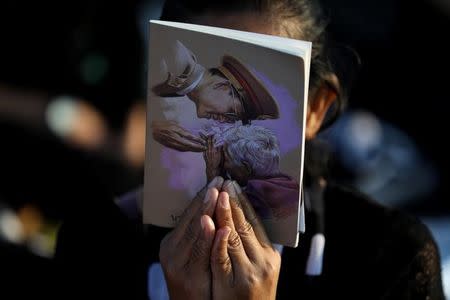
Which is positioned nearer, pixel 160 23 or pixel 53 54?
pixel 160 23

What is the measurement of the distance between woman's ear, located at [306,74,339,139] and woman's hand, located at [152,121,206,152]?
1.12 ft

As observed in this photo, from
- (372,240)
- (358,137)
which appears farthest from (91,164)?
(372,240)

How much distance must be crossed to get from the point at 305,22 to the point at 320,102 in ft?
0.54

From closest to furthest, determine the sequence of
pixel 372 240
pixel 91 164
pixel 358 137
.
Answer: pixel 372 240
pixel 358 137
pixel 91 164

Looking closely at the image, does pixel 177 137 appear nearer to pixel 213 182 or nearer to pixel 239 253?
pixel 213 182

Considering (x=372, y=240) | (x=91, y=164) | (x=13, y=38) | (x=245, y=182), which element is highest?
(x=13, y=38)

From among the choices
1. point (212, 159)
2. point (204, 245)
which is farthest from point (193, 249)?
point (212, 159)

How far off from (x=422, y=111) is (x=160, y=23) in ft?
7.41

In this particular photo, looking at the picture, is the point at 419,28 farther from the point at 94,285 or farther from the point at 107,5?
the point at 94,285

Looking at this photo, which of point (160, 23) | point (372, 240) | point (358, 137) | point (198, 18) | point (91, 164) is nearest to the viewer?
point (160, 23)

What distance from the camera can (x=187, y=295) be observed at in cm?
108

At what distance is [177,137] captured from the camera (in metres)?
1.04

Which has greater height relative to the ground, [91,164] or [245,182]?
[245,182]

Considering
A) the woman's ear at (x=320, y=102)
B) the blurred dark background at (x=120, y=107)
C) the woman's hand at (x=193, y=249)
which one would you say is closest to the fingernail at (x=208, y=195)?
the woman's hand at (x=193, y=249)
